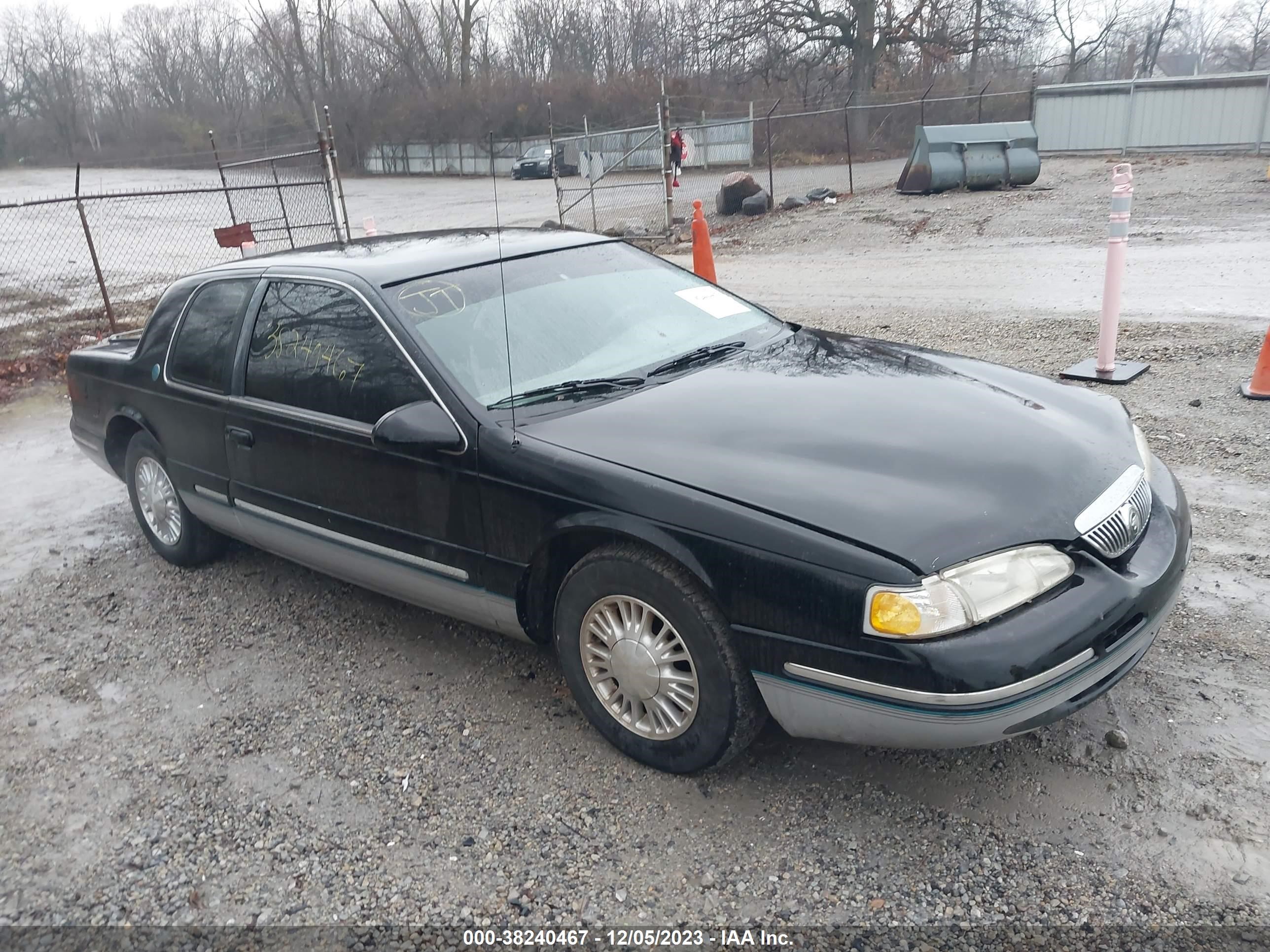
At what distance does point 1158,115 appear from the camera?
2378cm

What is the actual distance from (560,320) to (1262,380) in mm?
4585

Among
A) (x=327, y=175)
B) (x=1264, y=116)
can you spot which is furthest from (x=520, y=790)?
(x=1264, y=116)

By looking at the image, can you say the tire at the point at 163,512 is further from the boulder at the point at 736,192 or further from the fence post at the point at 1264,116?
the fence post at the point at 1264,116

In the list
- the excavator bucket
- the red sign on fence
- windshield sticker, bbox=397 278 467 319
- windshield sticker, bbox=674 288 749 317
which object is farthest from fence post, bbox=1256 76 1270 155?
windshield sticker, bbox=397 278 467 319

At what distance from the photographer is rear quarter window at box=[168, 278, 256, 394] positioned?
4289 millimetres

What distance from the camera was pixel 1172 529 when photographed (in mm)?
2996

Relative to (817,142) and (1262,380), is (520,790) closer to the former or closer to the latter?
(1262,380)

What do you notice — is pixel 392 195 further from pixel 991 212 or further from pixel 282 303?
pixel 282 303

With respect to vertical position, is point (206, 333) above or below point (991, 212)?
above

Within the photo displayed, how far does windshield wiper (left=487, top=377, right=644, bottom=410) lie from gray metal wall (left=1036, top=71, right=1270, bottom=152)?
79.3ft

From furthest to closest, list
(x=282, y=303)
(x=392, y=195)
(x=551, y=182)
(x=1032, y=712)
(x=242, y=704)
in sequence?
(x=392, y=195)
(x=551, y=182)
(x=282, y=303)
(x=242, y=704)
(x=1032, y=712)

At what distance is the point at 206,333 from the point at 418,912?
115 inches

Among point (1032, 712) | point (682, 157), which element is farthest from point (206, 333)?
point (682, 157)

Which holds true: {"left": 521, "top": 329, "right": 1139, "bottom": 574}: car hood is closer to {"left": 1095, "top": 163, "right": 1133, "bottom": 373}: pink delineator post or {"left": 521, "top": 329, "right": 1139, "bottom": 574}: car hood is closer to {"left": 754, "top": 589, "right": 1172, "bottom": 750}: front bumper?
{"left": 754, "top": 589, "right": 1172, "bottom": 750}: front bumper
